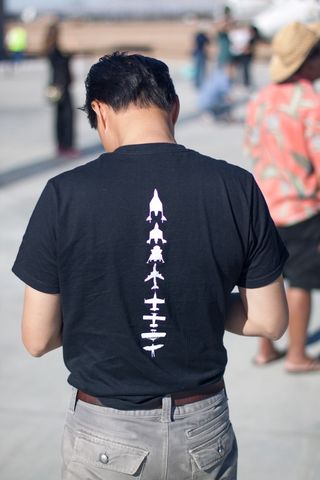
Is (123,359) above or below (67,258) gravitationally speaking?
below

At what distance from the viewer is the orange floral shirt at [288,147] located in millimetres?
4145

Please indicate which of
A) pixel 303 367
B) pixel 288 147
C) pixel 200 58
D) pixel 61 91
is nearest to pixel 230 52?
pixel 200 58

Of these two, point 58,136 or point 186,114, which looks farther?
point 186,114

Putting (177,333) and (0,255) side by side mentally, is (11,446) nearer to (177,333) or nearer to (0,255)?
(177,333)

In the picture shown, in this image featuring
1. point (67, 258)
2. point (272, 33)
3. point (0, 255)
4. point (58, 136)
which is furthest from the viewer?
point (58, 136)

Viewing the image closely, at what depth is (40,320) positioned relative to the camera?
2076 mm

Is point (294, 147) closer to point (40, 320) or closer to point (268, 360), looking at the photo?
point (268, 360)

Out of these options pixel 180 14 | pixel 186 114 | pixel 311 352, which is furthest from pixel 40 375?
pixel 180 14

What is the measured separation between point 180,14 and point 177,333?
154 ft

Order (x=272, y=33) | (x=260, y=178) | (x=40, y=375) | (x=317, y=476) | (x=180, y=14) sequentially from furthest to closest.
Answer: (x=180, y=14)
(x=272, y=33)
(x=40, y=375)
(x=260, y=178)
(x=317, y=476)

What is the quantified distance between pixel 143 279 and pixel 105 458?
0.44 meters

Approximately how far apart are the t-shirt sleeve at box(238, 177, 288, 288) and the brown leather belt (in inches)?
10.6

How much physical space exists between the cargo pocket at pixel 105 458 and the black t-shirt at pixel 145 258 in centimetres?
10

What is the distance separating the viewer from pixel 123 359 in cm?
205
